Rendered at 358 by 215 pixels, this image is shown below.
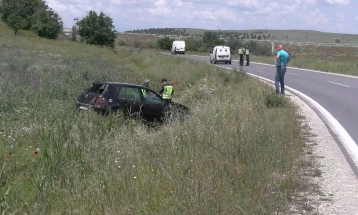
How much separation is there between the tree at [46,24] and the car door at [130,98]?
5596 centimetres

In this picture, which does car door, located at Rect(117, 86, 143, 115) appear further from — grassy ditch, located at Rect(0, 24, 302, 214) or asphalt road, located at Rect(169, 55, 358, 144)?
asphalt road, located at Rect(169, 55, 358, 144)

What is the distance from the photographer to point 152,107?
16422 millimetres

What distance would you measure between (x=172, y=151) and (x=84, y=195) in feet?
5.37

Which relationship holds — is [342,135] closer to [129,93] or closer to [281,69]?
[129,93]

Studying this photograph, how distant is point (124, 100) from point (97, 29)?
56.3 meters

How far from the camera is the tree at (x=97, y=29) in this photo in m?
70.2

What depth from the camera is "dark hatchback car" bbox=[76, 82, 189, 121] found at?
15398 mm

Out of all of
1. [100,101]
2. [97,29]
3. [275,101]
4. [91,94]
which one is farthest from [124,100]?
[97,29]

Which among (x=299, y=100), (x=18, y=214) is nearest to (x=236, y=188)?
(x=18, y=214)

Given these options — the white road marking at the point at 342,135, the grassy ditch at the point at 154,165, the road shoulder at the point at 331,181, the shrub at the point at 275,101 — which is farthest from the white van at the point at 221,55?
the road shoulder at the point at 331,181

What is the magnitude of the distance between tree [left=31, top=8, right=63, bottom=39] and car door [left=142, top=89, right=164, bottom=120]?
5577cm

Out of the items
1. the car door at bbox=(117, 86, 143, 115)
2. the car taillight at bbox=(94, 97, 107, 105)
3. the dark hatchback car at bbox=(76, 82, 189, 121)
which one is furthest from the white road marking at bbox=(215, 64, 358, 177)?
the car taillight at bbox=(94, 97, 107, 105)

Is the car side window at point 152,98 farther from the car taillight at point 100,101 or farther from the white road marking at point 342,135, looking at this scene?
the white road marking at point 342,135

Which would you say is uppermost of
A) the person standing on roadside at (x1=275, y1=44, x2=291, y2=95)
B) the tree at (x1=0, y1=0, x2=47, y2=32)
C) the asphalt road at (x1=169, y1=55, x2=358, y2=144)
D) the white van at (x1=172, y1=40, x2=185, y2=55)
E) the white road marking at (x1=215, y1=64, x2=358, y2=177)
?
the tree at (x1=0, y1=0, x2=47, y2=32)
